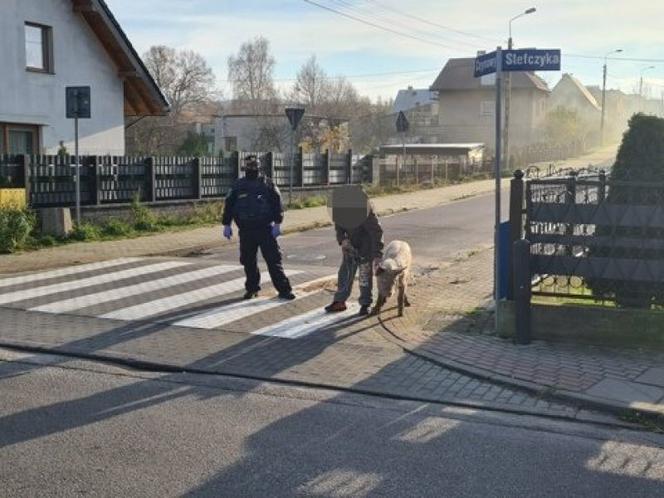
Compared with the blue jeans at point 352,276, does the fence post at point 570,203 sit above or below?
above

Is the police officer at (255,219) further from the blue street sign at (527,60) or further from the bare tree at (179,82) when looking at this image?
the bare tree at (179,82)

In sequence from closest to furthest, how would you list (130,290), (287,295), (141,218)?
(287,295) → (130,290) → (141,218)

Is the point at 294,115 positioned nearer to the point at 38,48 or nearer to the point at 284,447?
the point at 38,48

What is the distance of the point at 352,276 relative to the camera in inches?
367

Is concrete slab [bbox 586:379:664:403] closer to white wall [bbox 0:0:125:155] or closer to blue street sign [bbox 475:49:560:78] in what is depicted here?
blue street sign [bbox 475:49:560:78]

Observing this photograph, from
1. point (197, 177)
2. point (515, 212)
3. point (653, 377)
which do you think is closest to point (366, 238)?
point (515, 212)

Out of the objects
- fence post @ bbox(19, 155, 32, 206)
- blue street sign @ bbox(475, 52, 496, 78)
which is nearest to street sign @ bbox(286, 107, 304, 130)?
fence post @ bbox(19, 155, 32, 206)

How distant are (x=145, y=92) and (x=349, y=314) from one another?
19.9m

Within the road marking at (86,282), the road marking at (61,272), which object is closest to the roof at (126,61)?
the road marking at (61,272)

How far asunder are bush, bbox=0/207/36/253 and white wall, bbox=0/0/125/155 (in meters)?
7.87

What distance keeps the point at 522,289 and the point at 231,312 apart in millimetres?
3410

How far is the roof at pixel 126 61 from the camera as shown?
78.5ft

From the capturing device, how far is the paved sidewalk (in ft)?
20.3

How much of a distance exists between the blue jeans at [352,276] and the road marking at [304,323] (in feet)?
0.67
